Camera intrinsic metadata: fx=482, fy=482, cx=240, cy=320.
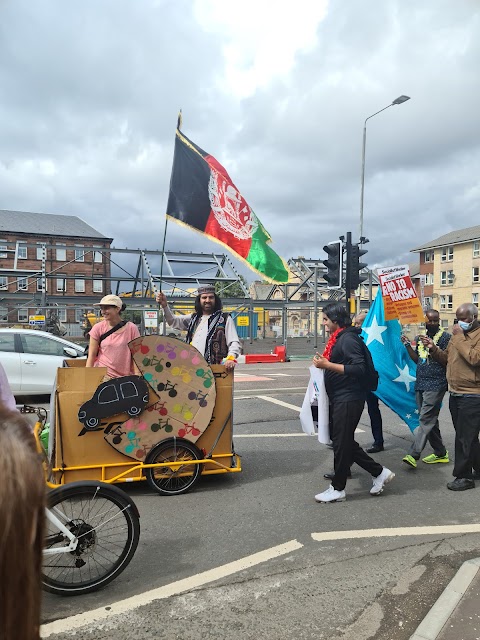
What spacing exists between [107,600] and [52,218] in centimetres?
6084

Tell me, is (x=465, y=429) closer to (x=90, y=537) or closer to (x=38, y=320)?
(x=90, y=537)

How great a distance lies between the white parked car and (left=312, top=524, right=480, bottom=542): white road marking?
7.06 meters

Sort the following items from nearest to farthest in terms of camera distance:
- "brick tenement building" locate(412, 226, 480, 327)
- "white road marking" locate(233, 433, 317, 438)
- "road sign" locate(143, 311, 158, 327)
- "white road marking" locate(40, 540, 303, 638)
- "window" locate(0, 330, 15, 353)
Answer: "white road marking" locate(40, 540, 303, 638)
"white road marking" locate(233, 433, 317, 438)
"window" locate(0, 330, 15, 353)
"road sign" locate(143, 311, 158, 327)
"brick tenement building" locate(412, 226, 480, 327)

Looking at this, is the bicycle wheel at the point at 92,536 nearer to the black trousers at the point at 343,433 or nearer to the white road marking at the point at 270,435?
the black trousers at the point at 343,433

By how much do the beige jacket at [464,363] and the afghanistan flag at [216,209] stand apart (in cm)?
242

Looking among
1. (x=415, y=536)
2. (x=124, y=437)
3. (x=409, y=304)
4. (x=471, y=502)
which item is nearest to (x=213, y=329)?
(x=124, y=437)

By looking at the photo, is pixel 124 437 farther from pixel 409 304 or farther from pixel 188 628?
pixel 409 304

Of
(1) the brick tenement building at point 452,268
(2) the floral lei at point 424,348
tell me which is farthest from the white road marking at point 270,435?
(1) the brick tenement building at point 452,268

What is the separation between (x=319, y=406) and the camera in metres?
4.78

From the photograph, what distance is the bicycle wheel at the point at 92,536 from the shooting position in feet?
10.1

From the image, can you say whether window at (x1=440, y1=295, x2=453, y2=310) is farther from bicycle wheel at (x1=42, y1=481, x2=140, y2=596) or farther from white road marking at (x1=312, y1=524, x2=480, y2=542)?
bicycle wheel at (x1=42, y1=481, x2=140, y2=596)

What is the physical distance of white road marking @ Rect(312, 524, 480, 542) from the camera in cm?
390

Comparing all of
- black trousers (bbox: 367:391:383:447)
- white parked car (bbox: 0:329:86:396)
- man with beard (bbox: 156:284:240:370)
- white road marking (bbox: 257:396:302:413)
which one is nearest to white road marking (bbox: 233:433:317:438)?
black trousers (bbox: 367:391:383:447)

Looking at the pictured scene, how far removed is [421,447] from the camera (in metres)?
5.64
